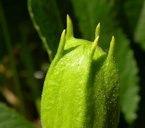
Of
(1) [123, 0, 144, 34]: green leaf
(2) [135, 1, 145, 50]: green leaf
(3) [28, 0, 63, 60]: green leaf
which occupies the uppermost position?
(3) [28, 0, 63, 60]: green leaf

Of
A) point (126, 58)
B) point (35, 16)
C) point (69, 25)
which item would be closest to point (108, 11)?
point (126, 58)

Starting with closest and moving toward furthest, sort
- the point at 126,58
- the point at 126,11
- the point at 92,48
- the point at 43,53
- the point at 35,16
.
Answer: the point at 92,48, the point at 35,16, the point at 126,58, the point at 126,11, the point at 43,53

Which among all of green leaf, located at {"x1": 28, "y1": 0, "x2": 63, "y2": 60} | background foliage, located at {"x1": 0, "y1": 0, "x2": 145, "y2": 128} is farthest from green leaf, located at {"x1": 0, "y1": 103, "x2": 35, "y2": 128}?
green leaf, located at {"x1": 28, "y1": 0, "x2": 63, "y2": 60}

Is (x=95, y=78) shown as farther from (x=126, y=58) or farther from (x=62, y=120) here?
(x=126, y=58)

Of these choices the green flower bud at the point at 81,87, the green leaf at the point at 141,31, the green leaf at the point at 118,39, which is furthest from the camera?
the green leaf at the point at 141,31

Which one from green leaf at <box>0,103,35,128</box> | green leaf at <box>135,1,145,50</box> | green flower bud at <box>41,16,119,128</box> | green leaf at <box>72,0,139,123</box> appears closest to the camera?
green flower bud at <box>41,16,119,128</box>

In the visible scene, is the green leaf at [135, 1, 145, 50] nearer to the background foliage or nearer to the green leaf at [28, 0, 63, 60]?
the background foliage

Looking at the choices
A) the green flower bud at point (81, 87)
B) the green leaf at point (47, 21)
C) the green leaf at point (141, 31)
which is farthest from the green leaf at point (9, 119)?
the green leaf at point (141, 31)

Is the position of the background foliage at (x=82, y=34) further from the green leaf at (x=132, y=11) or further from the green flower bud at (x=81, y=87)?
the green flower bud at (x=81, y=87)
